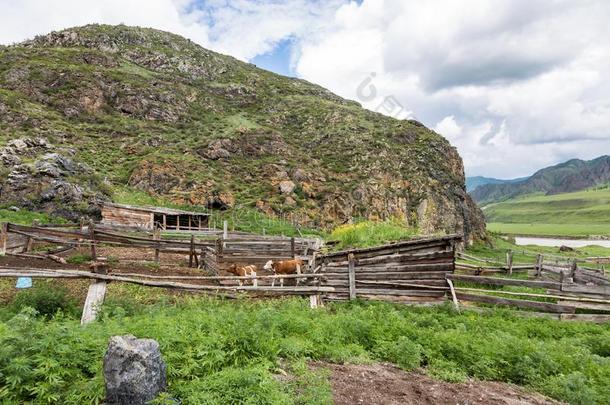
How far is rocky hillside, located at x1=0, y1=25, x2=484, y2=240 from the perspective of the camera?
1565 inches

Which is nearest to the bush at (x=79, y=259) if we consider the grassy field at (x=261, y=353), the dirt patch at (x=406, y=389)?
the grassy field at (x=261, y=353)

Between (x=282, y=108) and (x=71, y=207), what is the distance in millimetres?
56603

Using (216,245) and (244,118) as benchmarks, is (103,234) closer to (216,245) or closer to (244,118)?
(216,245)

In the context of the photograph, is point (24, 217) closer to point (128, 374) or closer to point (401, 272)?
point (401, 272)

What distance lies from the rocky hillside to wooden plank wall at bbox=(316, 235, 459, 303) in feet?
85.0

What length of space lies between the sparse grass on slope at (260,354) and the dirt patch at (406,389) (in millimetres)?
279

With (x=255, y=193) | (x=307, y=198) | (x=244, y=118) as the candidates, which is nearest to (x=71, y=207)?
(x=255, y=193)

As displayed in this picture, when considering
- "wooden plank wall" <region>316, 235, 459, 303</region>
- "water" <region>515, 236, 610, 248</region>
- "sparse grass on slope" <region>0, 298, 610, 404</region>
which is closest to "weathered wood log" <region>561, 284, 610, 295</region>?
"sparse grass on slope" <region>0, 298, 610, 404</region>

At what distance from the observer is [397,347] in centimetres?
677

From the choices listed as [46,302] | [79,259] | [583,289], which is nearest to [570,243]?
[583,289]

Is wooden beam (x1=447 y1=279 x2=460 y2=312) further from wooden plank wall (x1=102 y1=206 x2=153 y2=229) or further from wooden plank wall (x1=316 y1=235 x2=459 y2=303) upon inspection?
wooden plank wall (x1=102 y1=206 x2=153 y2=229)

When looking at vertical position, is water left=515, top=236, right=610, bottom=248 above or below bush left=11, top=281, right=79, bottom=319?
below

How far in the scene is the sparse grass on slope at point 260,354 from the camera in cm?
425

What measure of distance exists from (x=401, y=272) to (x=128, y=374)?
410 inches
